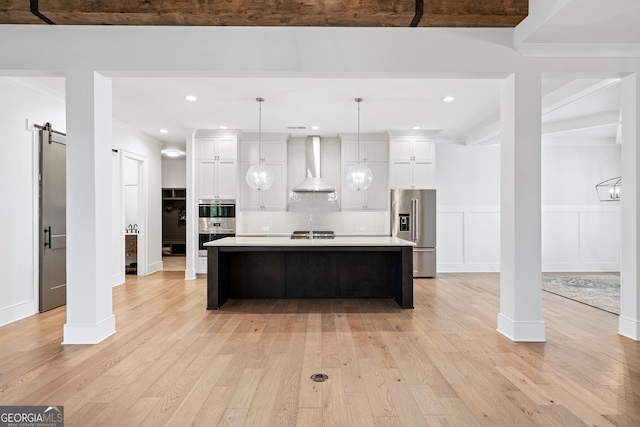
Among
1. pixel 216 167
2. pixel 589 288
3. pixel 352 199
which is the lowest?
pixel 589 288

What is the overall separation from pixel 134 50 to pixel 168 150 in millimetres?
5628

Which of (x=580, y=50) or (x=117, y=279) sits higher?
(x=580, y=50)

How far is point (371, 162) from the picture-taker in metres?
7.18

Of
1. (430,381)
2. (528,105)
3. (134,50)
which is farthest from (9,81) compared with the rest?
(528,105)

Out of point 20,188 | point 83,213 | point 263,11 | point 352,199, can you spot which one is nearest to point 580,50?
point 263,11

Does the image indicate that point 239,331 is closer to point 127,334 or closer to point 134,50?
point 127,334

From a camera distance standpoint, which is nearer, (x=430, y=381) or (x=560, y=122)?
(x=430, y=381)

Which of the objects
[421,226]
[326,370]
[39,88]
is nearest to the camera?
[326,370]

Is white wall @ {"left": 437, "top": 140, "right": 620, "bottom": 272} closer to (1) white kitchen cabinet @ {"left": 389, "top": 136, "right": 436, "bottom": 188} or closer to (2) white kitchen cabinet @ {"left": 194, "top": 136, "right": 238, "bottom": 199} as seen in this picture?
(1) white kitchen cabinet @ {"left": 389, "top": 136, "right": 436, "bottom": 188}

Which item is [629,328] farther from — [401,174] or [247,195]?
[247,195]

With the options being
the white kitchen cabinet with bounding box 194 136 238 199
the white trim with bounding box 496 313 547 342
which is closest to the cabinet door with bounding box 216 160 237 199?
the white kitchen cabinet with bounding box 194 136 238 199

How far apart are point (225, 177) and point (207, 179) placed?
1.15 ft

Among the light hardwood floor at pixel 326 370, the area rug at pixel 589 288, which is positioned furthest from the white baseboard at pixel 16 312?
the area rug at pixel 589 288

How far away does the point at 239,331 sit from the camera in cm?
363
